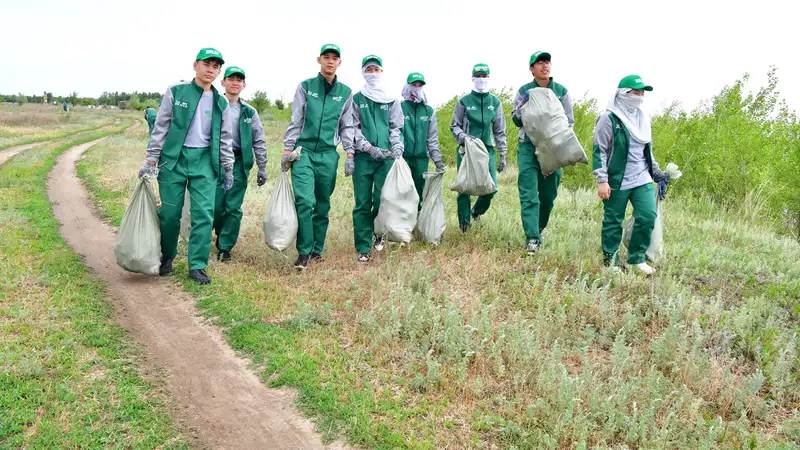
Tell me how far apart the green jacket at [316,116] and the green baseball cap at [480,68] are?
166 cm

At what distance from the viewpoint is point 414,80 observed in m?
6.63

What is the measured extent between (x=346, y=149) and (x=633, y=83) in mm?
2925

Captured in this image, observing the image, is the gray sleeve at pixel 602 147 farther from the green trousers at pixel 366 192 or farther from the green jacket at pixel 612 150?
the green trousers at pixel 366 192

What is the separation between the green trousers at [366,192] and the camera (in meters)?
6.32

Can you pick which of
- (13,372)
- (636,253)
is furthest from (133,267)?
(636,253)

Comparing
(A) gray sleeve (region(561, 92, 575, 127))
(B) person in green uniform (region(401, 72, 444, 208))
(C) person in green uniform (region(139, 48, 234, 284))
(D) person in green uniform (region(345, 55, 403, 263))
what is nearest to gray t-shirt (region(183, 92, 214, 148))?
(C) person in green uniform (region(139, 48, 234, 284))

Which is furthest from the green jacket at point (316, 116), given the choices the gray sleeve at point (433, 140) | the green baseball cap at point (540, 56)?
the green baseball cap at point (540, 56)

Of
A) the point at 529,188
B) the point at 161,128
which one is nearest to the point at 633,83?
the point at 529,188

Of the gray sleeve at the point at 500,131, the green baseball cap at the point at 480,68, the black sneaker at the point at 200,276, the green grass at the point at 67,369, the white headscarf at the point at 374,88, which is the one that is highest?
the green baseball cap at the point at 480,68

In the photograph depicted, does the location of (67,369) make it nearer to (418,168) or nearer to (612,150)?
(418,168)

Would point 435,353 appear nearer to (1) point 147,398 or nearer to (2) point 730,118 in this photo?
(1) point 147,398

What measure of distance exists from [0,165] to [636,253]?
16591mm

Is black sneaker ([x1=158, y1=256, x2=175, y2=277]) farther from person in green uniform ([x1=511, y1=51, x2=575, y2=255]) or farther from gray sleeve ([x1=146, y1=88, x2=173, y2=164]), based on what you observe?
person in green uniform ([x1=511, y1=51, x2=575, y2=255])

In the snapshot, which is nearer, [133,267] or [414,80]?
[133,267]
